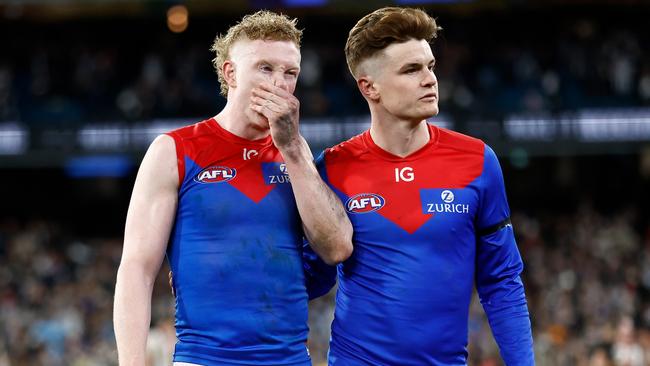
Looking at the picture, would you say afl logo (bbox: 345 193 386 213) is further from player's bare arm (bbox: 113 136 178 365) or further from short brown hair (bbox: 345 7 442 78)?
player's bare arm (bbox: 113 136 178 365)

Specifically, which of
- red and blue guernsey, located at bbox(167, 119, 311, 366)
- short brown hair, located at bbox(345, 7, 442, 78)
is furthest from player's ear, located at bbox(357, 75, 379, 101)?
red and blue guernsey, located at bbox(167, 119, 311, 366)

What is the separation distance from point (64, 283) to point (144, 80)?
515 cm

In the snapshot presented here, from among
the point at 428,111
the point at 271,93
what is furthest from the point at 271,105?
the point at 428,111

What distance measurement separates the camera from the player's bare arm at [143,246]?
3746 mm

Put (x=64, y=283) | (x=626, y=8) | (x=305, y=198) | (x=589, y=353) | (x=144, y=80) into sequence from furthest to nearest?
(x=626, y=8)
(x=144, y=80)
(x=64, y=283)
(x=589, y=353)
(x=305, y=198)

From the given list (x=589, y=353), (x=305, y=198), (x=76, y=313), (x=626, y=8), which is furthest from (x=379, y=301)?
(x=626, y=8)

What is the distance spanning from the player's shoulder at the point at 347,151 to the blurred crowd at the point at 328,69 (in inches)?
601

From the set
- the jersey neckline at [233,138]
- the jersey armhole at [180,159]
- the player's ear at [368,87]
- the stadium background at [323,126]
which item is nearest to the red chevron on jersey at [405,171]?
the player's ear at [368,87]

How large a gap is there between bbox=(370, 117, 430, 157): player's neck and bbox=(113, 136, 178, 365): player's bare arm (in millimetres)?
884

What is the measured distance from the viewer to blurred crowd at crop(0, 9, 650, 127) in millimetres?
20047

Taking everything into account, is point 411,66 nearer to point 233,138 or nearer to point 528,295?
point 233,138

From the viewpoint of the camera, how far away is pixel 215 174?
13.1ft

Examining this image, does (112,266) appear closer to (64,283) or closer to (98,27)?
(64,283)

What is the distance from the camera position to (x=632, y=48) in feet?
69.7
